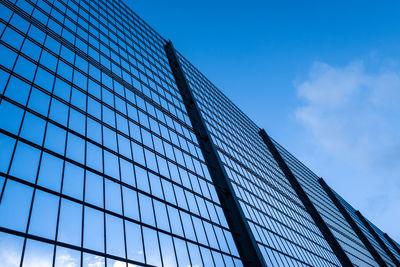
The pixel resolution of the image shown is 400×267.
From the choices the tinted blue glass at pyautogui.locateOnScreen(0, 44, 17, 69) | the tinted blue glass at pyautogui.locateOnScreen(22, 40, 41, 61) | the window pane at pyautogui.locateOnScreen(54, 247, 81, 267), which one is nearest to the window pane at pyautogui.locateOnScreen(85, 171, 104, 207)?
the window pane at pyautogui.locateOnScreen(54, 247, 81, 267)

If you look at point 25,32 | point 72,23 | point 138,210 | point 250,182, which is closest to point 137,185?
point 138,210

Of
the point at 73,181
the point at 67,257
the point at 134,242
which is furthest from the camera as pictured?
the point at 134,242

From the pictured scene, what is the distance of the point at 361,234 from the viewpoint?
68125mm

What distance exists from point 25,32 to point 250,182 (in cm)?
2929

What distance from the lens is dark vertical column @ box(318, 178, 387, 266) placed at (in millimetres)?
62809

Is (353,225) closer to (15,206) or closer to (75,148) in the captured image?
(75,148)

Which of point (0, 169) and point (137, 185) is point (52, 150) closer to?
point (0, 169)

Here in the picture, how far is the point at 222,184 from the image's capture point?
29422 millimetres

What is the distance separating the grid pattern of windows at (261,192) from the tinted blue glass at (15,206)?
20688 millimetres

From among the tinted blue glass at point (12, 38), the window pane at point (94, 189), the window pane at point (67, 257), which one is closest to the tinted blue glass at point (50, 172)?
the window pane at point (94, 189)

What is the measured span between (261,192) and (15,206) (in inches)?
1262

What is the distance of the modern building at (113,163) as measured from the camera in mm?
12422

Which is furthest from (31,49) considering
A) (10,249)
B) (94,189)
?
(10,249)

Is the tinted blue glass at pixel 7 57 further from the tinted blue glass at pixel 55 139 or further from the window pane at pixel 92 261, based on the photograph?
the window pane at pixel 92 261
